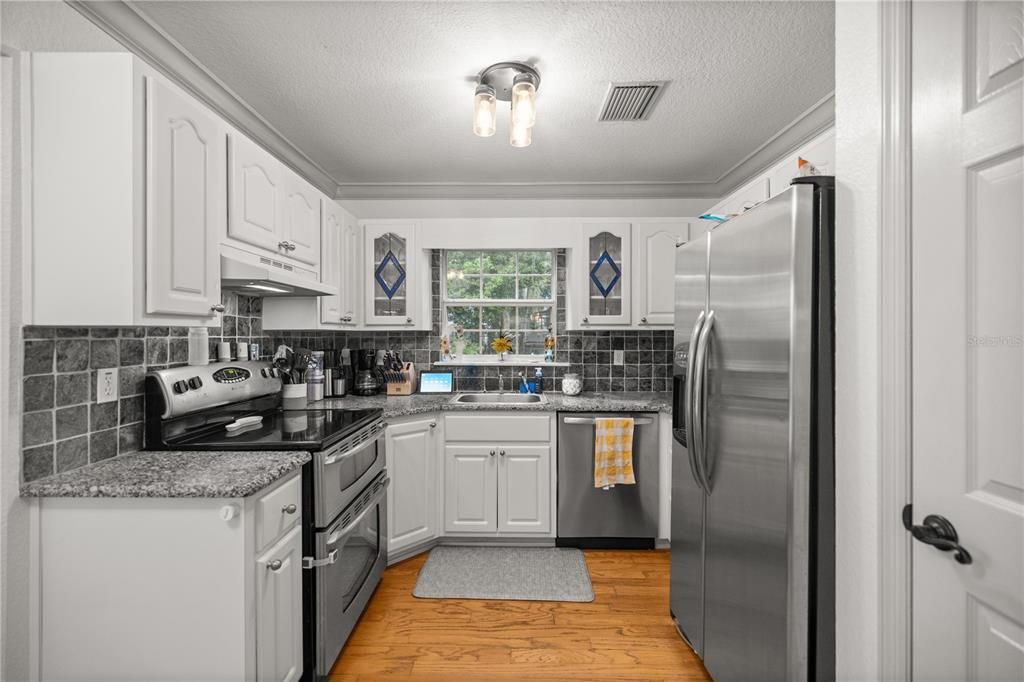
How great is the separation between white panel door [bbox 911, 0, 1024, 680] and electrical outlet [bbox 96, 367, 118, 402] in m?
2.34

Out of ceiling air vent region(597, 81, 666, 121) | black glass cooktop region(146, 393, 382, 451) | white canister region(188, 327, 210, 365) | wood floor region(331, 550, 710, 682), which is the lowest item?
wood floor region(331, 550, 710, 682)

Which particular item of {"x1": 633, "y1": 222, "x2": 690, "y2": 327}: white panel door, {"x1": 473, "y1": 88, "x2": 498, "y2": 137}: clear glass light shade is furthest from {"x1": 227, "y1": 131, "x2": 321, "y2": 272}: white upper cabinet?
{"x1": 633, "y1": 222, "x2": 690, "y2": 327}: white panel door

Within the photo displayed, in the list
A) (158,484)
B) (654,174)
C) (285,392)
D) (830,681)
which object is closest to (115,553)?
(158,484)

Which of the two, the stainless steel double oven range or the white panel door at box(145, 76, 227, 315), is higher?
the white panel door at box(145, 76, 227, 315)

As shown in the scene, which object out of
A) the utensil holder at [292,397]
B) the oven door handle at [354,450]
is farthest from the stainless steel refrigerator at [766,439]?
the utensil holder at [292,397]

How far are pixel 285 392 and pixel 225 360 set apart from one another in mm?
373

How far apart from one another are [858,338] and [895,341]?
0.10 meters

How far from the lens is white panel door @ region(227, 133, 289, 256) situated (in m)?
1.77

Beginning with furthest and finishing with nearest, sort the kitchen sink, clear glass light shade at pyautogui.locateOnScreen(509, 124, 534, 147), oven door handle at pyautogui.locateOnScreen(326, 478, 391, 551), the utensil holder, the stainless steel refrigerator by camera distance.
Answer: the kitchen sink, the utensil holder, clear glass light shade at pyautogui.locateOnScreen(509, 124, 534, 147), oven door handle at pyautogui.locateOnScreen(326, 478, 391, 551), the stainless steel refrigerator

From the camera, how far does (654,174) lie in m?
3.21

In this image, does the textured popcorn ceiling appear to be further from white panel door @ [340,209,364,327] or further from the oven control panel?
the oven control panel

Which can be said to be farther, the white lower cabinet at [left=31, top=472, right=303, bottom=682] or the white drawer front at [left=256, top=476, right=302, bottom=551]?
the white drawer front at [left=256, top=476, right=302, bottom=551]

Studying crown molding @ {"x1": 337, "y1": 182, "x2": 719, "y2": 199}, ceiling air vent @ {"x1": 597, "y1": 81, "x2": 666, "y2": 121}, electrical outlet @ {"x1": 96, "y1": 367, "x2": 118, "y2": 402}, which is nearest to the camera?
electrical outlet @ {"x1": 96, "y1": 367, "x2": 118, "y2": 402}

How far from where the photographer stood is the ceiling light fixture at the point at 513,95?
6.21ft
